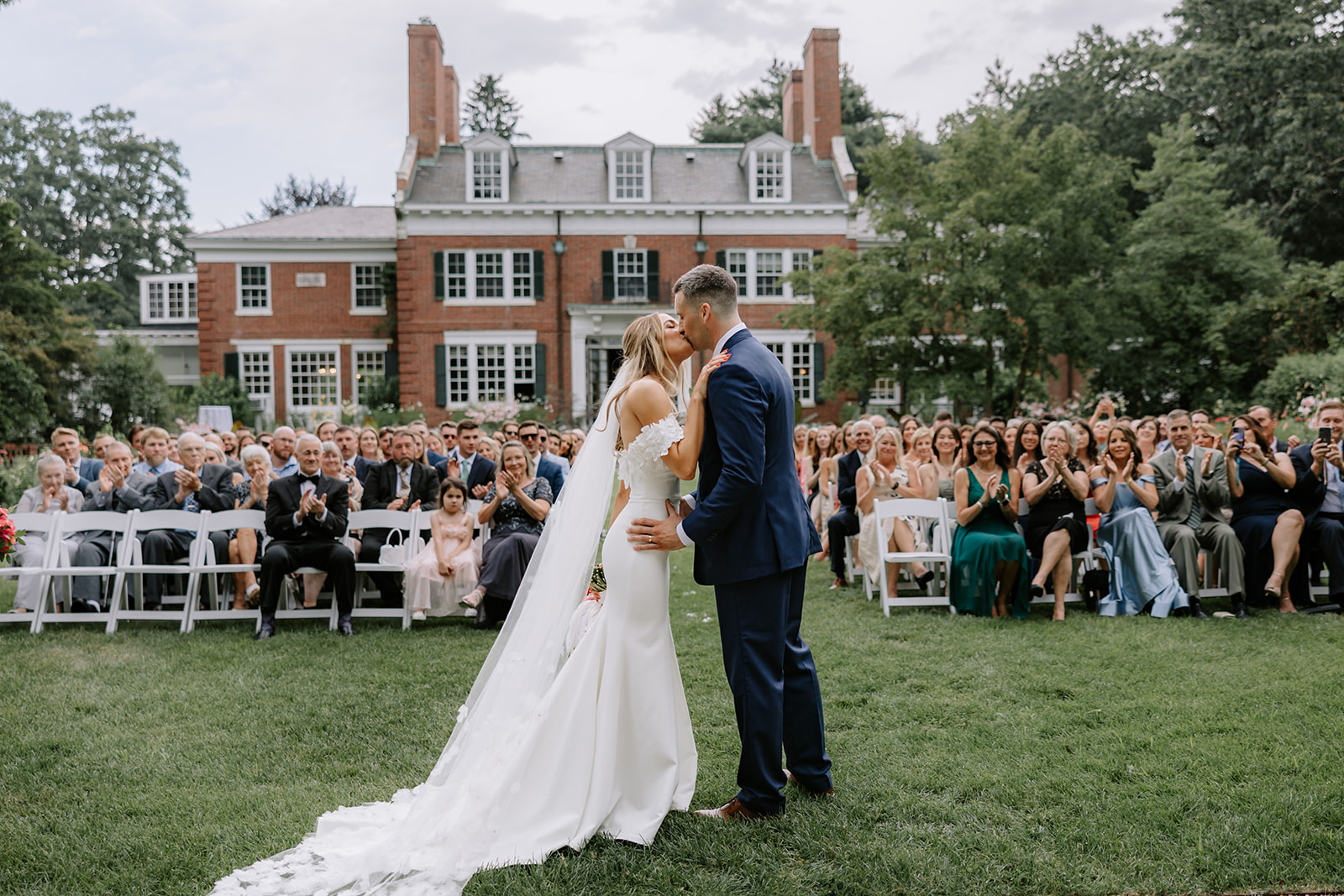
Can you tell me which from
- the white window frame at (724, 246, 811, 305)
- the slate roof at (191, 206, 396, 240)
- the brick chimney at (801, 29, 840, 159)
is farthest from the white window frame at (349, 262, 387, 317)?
the brick chimney at (801, 29, 840, 159)

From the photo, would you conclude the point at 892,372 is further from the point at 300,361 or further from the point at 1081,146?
the point at 300,361

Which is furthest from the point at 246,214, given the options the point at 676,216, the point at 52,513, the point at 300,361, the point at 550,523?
the point at 550,523

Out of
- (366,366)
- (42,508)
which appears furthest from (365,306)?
(42,508)

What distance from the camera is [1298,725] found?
5.02m

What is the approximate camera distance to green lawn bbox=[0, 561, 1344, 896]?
3543 millimetres

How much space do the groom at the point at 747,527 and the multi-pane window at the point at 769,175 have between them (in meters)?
26.3

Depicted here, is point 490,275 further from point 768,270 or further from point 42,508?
point 42,508

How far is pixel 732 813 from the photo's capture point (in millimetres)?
3980

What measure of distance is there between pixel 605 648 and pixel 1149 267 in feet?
70.4

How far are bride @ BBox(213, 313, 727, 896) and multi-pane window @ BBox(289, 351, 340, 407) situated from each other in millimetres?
27115

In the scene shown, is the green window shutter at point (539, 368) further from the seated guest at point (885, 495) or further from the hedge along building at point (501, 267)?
the seated guest at point (885, 495)

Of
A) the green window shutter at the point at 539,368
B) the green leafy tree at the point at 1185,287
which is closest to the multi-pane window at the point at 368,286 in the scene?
the green window shutter at the point at 539,368

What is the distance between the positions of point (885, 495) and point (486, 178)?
22.6 m

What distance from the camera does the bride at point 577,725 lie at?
11.9 feet
